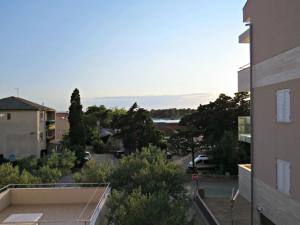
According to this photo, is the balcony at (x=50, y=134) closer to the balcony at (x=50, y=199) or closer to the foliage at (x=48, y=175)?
the foliage at (x=48, y=175)

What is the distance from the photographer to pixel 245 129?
80.0 feet

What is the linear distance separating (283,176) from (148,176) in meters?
8.58

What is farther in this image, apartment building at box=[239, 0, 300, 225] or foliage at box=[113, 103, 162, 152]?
foliage at box=[113, 103, 162, 152]

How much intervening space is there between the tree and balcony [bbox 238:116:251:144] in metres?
33.2

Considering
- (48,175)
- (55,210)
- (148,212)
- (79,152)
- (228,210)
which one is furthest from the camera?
(79,152)

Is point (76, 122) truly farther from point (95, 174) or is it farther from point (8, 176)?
point (95, 174)

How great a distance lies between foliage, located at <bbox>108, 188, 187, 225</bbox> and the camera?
16047 millimetres

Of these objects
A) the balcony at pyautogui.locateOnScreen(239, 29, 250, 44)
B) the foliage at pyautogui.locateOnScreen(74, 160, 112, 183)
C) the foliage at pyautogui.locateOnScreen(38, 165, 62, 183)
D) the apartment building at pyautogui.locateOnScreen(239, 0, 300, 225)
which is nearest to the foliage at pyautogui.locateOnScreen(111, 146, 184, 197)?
the foliage at pyautogui.locateOnScreen(74, 160, 112, 183)

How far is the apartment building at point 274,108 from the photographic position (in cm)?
1662

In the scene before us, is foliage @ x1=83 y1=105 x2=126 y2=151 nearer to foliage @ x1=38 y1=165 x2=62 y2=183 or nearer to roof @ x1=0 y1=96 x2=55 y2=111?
roof @ x1=0 y1=96 x2=55 y2=111

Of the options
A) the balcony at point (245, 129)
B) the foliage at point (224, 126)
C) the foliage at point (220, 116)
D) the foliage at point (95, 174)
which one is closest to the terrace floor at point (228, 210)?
the balcony at point (245, 129)

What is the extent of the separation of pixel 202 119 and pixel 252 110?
93.5 feet

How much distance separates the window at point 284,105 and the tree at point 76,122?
130 feet

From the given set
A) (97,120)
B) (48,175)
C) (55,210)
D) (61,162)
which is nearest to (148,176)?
(55,210)
